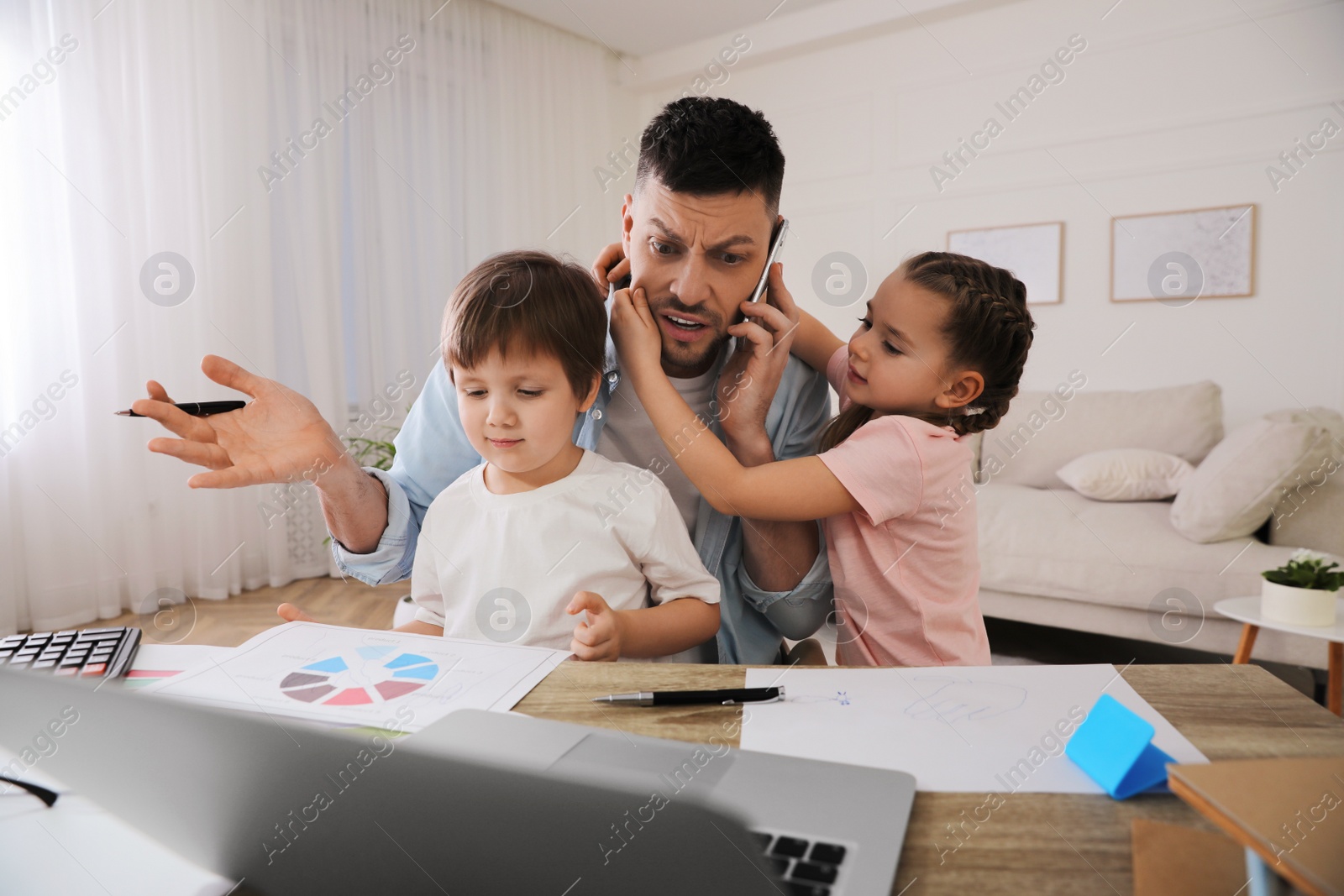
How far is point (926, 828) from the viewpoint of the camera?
39cm

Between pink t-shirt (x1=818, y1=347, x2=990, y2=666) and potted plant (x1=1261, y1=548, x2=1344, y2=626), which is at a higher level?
pink t-shirt (x1=818, y1=347, x2=990, y2=666)

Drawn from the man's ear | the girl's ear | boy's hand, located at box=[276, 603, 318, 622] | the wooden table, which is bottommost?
the wooden table

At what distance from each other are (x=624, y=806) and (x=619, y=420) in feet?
2.92

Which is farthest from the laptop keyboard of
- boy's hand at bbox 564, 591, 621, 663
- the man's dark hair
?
the man's dark hair

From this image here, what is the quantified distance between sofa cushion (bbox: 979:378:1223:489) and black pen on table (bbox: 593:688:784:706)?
257 centimetres

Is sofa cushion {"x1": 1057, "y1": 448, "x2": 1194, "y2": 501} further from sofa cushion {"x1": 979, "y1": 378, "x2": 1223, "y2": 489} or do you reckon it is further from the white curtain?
the white curtain

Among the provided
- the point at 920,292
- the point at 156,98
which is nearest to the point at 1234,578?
the point at 920,292

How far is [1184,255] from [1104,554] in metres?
1.71

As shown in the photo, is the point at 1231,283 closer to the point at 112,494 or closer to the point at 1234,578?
the point at 1234,578

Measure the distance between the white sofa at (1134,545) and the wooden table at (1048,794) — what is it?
1.99 m

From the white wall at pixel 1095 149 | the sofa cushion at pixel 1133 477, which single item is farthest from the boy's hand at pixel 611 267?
the white wall at pixel 1095 149

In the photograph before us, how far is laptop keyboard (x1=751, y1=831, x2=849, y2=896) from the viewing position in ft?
1.07

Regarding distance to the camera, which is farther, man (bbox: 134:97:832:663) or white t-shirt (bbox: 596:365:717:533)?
white t-shirt (bbox: 596:365:717:533)

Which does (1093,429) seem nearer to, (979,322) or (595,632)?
(979,322)
